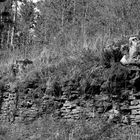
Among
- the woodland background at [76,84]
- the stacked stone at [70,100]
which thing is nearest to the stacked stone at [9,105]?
the woodland background at [76,84]

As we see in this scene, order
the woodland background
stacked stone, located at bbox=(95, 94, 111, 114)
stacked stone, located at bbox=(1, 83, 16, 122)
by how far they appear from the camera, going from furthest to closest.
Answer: stacked stone, located at bbox=(1, 83, 16, 122), stacked stone, located at bbox=(95, 94, 111, 114), the woodland background

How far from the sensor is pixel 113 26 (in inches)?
371

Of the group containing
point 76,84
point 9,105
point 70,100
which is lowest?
point 9,105

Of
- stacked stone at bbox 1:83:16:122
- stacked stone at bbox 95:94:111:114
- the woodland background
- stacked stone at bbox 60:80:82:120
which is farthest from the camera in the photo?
stacked stone at bbox 1:83:16:122

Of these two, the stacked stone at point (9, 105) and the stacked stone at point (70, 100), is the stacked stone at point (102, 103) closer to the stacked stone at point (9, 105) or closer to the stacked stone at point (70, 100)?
the stacked stone at point (70, 100)

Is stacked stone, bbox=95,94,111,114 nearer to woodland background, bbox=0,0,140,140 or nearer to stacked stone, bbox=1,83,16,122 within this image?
woodland background, bbox=0,0,140,140

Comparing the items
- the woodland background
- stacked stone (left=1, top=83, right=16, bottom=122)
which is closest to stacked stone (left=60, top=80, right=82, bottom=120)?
the woodland background

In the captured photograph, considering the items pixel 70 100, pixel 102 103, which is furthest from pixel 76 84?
pixel 102 103

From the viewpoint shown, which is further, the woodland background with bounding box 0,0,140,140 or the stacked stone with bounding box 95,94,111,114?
the stacked stone with bounding box 95,94,111,114

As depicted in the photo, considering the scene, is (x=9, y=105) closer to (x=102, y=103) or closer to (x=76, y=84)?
(x=76, y=84)

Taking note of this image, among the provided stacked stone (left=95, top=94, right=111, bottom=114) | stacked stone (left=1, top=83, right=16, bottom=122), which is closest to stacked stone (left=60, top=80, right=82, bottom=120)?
stacked stone (left=95, top=94, right=111, bottom=114)

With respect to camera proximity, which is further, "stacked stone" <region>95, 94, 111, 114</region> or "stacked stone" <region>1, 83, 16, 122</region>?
"stacked stone" <region>1, 83, 16, 122</region>

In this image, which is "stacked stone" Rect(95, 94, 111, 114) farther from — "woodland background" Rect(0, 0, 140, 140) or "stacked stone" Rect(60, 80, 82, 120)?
"stacked stone" Rect(60, 80, 82, 120)

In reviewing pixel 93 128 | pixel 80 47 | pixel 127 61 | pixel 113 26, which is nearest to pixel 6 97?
pixel 80 47
